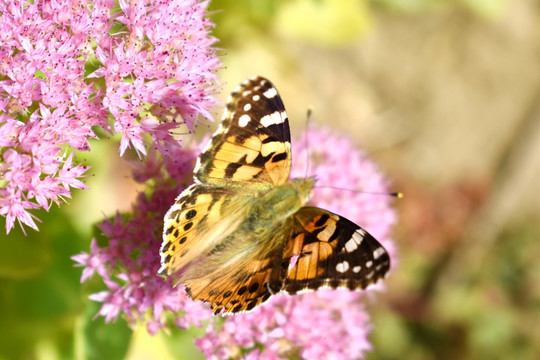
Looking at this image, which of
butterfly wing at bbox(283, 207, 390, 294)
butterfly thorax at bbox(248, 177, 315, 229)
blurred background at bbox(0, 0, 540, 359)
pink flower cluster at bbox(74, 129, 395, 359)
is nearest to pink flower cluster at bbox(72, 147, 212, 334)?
pink flower cluster at bbox(74, 129, 395, 359)

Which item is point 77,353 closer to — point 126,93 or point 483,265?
point 126,93

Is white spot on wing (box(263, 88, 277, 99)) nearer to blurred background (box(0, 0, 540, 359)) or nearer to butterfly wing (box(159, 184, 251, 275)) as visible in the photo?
butterfly wing (box(159, 184, 251, 275))

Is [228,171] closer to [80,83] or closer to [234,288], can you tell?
[234,288]

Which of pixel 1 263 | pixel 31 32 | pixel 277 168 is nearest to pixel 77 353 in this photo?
pixel 1 263

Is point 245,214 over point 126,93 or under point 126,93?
under

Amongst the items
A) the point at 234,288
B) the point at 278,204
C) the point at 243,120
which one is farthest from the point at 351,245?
the point at 243,120

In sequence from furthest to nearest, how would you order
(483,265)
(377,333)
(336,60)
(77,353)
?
(336,60), (483,265), (377,333), (77,353)

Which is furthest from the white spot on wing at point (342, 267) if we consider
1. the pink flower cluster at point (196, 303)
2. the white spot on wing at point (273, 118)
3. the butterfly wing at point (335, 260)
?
the white spot on wing at point (273, 118)
